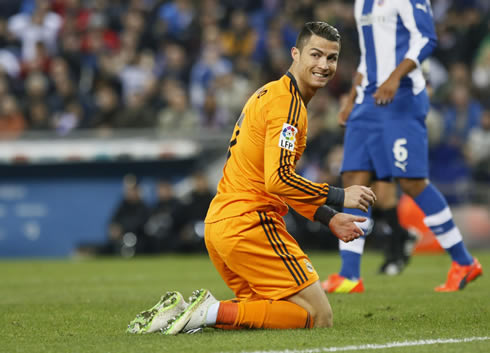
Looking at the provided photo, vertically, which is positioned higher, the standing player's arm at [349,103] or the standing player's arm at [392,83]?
the standing player's arm at [392,83]

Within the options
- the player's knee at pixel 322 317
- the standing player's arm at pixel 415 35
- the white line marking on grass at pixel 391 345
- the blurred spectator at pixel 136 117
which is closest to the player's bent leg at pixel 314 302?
the player's knee at pixel 322 317

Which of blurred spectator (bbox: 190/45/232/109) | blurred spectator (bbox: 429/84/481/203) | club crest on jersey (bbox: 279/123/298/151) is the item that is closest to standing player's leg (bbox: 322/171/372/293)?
club crest on jersey (bbox: 279/123/298/151)

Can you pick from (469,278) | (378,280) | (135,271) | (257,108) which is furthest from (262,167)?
(135,271)

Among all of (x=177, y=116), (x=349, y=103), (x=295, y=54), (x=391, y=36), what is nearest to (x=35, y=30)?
(x=177, y=116)

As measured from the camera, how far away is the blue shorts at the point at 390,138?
23.6 ft

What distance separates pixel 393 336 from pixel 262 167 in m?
1.16

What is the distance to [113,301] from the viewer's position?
700 centimetres

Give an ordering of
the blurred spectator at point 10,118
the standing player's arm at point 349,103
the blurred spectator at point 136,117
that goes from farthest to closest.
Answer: the blurred spectator at point 10,118
the blurred spectator at point 136,117
the standing player's arm at point 349,103

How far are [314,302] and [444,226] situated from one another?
8.40 feet

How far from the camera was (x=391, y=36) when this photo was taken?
738 centimetres

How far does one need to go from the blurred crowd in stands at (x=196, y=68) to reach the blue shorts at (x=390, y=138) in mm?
6063

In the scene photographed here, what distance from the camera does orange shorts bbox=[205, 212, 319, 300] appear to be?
5027mm

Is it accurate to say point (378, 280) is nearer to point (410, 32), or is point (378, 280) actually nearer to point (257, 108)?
point (410, 32)

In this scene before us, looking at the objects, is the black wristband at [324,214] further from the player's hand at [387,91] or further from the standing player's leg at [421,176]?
the standing player's leg at [421,176]
